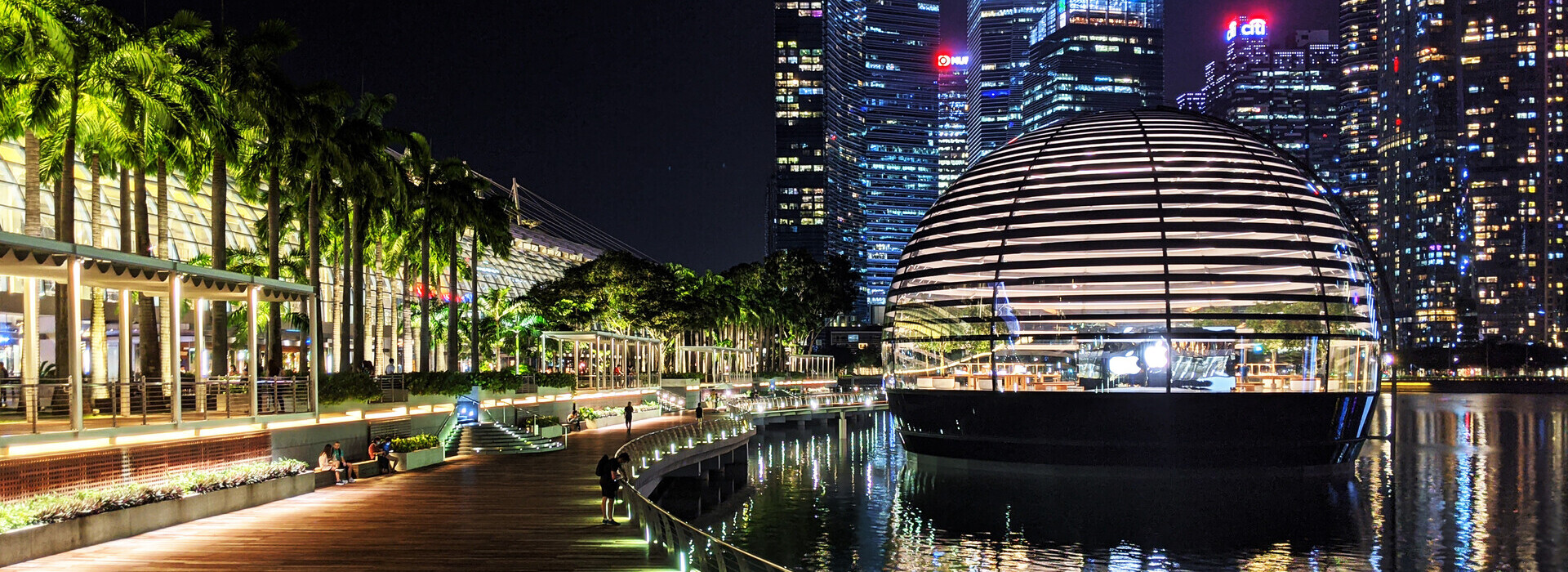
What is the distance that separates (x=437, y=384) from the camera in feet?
160

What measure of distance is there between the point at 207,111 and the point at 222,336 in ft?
30.1

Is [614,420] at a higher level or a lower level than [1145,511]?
higher

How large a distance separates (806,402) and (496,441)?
151ft

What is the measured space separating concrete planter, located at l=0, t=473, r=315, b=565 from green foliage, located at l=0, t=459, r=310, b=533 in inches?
6.0

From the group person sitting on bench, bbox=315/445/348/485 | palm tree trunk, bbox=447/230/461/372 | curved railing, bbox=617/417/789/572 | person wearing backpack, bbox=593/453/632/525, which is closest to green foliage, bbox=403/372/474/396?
palm tree trunk, bbox=447/230/461/372

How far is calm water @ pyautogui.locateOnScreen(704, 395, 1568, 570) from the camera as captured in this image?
31.6 metres

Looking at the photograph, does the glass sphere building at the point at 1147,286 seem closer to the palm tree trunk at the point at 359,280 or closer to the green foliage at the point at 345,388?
the green foliage at the point at 345,388

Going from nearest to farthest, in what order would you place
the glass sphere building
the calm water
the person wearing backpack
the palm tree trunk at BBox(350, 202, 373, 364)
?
the person wearing backpack, the calm water, the glass sphere building, the palm tree trunk at BBox(350, 202, 373, 364)

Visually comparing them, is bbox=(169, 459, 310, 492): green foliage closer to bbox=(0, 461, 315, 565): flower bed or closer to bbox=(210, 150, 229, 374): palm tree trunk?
bbox=(0, 461, 315, 565): flower bed

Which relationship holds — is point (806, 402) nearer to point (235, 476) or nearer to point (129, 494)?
point (235, 476)

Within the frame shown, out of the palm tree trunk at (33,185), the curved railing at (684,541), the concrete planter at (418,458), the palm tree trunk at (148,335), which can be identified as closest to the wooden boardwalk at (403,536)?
the curved railing at (684,541)

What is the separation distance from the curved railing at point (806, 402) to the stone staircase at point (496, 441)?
30090mm

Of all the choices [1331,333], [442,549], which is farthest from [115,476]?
[1331,333]

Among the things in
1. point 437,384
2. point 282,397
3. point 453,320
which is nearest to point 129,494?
point 282,397
